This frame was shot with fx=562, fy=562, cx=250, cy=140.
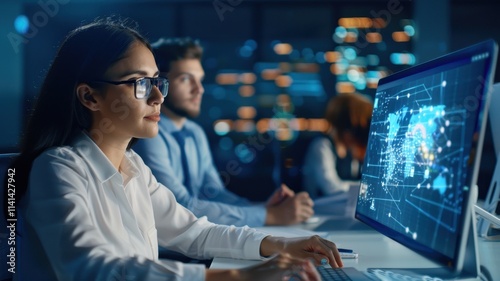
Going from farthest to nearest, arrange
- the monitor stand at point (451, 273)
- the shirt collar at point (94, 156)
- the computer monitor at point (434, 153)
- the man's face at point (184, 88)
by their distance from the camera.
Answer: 1. the man's face at point (184, 88)
2. the shirt collar at point (94, 156)
3. the monitor stand at point (451, 273)
4. the computer monitor at point (434, 153)

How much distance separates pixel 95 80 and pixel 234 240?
1.76 ft

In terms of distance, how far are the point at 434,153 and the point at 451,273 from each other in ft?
0.72

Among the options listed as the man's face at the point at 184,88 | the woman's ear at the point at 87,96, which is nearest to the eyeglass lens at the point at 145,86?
the woman's ear at the point at 87,96

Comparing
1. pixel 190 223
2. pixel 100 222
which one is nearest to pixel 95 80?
pixel 100 222

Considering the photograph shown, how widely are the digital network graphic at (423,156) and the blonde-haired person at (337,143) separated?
2.22 m

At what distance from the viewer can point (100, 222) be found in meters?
1.16

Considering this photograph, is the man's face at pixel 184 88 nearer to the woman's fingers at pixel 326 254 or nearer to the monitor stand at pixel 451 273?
the woman's fingers at pixel 326 254

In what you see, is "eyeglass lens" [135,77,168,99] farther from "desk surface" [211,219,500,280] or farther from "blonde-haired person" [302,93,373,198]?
"blonde-haired person" [302,93,373,198]

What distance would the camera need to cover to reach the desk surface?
4.40 ft

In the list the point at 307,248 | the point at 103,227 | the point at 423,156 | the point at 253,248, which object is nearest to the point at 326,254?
the point at 307,248

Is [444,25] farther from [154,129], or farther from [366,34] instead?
[154,129]

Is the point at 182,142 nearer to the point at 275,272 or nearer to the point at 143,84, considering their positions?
the point at 143,84

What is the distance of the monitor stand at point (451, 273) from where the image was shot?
1.05m

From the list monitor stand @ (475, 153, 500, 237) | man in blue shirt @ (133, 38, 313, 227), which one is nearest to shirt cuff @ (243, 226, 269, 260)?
monitor stand @ (475, 153, 500, 237)
